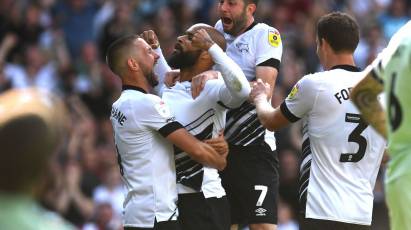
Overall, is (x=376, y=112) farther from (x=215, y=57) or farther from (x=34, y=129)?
(x=34, y=129)

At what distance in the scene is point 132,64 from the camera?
8.18 metres

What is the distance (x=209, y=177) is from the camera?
8.30 m

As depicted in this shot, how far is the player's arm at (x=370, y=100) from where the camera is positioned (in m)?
6.20

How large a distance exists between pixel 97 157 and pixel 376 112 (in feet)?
30.2

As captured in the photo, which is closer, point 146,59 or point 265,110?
point 265,110

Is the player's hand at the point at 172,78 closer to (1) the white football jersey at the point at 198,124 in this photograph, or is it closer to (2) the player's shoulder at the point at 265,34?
(1) the white football jersey at the point at 198,124

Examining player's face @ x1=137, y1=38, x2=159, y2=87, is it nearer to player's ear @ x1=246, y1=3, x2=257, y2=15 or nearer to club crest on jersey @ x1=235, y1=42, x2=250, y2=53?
club crest on jersey @ x1=235, y1=42, x2=250, y2=53

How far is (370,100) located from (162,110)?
6.94ft

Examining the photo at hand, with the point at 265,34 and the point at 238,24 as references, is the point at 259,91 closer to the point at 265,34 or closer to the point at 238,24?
the point at 265,34

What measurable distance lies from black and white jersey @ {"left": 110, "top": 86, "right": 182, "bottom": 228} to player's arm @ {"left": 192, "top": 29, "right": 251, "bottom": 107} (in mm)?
466

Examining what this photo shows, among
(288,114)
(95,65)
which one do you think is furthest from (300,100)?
(95,65)

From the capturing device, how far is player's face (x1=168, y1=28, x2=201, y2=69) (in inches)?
324

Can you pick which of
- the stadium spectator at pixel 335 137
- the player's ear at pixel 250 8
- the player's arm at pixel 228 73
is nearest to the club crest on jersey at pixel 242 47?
the player's ear at pixel 250 8

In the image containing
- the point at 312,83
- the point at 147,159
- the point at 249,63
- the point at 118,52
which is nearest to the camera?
the point at 312,83
